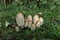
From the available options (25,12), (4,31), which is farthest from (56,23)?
(4,31)

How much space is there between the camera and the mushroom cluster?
317cm

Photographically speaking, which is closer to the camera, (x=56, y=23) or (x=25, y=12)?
(x=56, y=23)

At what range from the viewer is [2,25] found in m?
3.37

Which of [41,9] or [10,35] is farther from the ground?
[41,9]

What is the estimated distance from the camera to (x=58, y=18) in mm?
3480

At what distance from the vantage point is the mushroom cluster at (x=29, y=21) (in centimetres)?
317

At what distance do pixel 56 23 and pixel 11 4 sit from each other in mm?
1016

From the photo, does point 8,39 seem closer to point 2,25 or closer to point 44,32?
point 2,25

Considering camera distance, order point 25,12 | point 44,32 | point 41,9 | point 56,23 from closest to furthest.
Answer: point 44,32 < point 56,23 < point 25,12 < point 41,9

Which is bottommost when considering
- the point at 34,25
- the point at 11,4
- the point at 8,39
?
the point at 8,39

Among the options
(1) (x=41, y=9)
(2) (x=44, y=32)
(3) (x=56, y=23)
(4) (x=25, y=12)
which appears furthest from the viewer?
(1) (x=41, y=9)

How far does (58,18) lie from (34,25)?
20.0 inches

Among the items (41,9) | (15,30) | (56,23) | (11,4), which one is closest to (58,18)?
(56,23)

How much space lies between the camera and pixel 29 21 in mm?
3199
